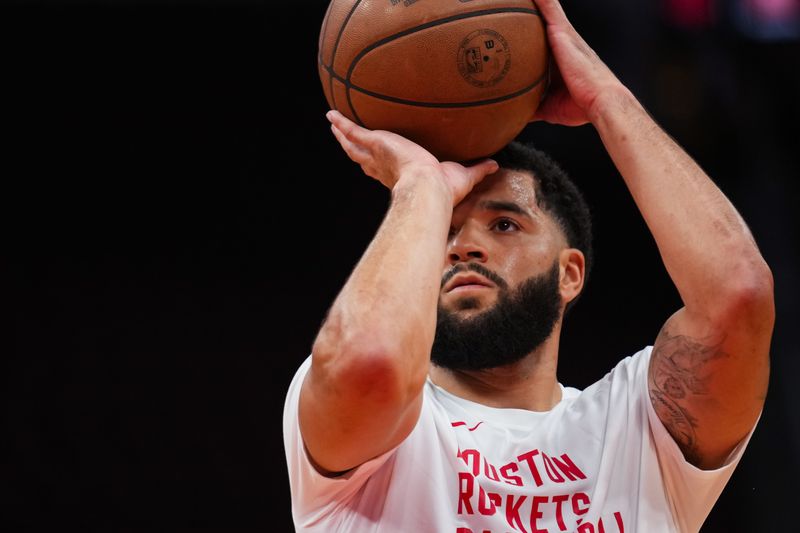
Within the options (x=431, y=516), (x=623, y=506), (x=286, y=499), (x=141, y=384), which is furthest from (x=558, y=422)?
(x=141, y=384)

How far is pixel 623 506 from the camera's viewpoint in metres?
2.64

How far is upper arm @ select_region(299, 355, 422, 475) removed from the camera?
7.36 feet

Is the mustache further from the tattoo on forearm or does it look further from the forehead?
the tattoo on forearm

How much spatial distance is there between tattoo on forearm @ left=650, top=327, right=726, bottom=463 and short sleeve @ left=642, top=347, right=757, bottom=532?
0.03 m

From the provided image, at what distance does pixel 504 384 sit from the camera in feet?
10.1

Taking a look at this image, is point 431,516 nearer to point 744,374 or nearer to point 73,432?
point 744,374

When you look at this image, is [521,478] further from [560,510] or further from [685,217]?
[685,217]

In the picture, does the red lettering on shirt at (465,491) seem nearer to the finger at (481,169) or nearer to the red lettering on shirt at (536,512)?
the red lettering on shirt at (536,512)

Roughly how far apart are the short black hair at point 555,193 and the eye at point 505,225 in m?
0.16

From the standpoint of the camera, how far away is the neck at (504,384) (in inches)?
120

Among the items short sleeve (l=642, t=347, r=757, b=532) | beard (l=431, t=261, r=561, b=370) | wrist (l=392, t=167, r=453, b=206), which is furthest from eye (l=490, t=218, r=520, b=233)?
short sleeve (l=642, t=347, r=757, b=532)

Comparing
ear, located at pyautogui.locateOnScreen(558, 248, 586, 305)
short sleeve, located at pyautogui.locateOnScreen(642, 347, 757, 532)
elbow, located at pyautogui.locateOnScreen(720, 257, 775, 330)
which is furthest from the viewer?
ear, located at pyautogui.locateOnScreen(558, 248, 586, 305)

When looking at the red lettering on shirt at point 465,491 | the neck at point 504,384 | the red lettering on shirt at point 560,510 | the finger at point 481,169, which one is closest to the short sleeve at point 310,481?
the red lettering on shirt at point 465,491

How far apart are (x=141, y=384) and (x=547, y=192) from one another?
388cm
